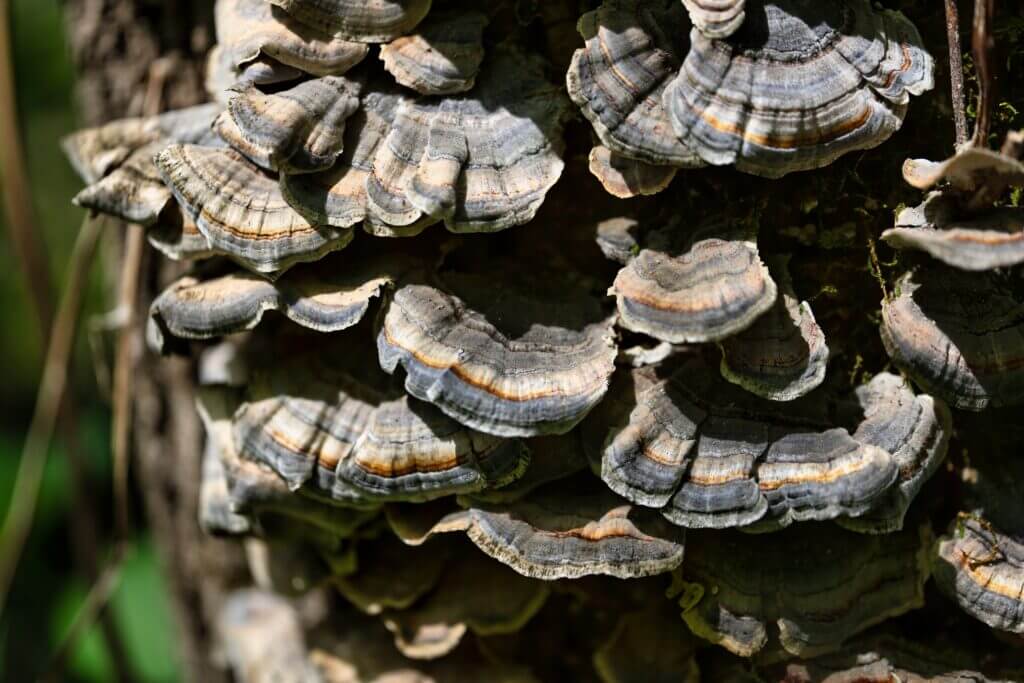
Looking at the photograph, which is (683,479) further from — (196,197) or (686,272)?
(196,197)

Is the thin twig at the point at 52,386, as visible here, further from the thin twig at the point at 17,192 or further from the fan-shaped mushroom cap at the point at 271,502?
the fan-shaped mushroom cap at the point at 271,502

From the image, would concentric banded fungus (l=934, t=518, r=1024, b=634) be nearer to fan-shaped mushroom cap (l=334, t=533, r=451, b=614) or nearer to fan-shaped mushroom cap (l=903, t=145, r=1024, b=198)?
fan-shaped mushroom cap (l=903, t=145, r=1024, b=198)

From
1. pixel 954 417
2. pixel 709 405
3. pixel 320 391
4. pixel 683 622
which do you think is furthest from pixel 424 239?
pixel 954 417

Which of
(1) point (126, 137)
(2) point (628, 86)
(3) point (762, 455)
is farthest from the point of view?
(1) point (126, 137)

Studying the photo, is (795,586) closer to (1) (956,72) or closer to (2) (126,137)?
(1) (956,72)

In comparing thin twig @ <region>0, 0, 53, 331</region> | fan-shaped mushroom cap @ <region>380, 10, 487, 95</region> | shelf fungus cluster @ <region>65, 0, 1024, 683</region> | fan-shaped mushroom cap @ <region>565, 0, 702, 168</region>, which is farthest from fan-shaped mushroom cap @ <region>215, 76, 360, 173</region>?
thin twig @ <region>0, 0, 53, 331</region>

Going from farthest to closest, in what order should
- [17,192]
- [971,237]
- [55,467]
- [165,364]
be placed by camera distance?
1. [55,467]
2. [165,364]
3. [17,192]
4. [971,237]

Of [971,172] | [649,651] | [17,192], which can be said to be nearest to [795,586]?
[649,651]
